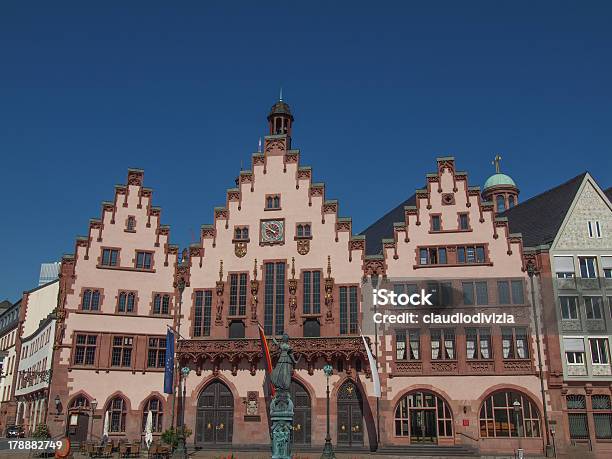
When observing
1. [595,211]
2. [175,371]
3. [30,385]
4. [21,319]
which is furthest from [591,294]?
[21,319]

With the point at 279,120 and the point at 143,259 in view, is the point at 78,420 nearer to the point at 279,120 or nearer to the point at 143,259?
the point at 143,259

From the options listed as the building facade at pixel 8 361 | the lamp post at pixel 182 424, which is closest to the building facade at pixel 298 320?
the lamp post at pixel 182 424

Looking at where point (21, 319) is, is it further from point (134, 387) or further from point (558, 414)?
point (558, 414)

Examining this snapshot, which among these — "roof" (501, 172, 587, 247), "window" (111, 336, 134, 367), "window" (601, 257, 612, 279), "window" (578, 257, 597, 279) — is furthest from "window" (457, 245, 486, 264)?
"window" (111, 336, 134, 367)

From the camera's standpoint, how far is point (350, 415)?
42875 millimetres

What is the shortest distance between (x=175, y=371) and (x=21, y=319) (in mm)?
31796

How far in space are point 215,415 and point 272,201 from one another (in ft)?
53.3

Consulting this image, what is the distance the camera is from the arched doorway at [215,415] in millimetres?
44031

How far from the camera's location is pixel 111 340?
148 feet

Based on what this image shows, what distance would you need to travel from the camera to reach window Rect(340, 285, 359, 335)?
146 ft

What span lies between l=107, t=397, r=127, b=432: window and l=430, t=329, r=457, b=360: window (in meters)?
22.0

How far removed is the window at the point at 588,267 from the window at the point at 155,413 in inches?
1227

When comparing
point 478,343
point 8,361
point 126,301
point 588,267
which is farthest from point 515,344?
point 8,361

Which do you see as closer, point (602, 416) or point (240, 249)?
point (602, 416)
